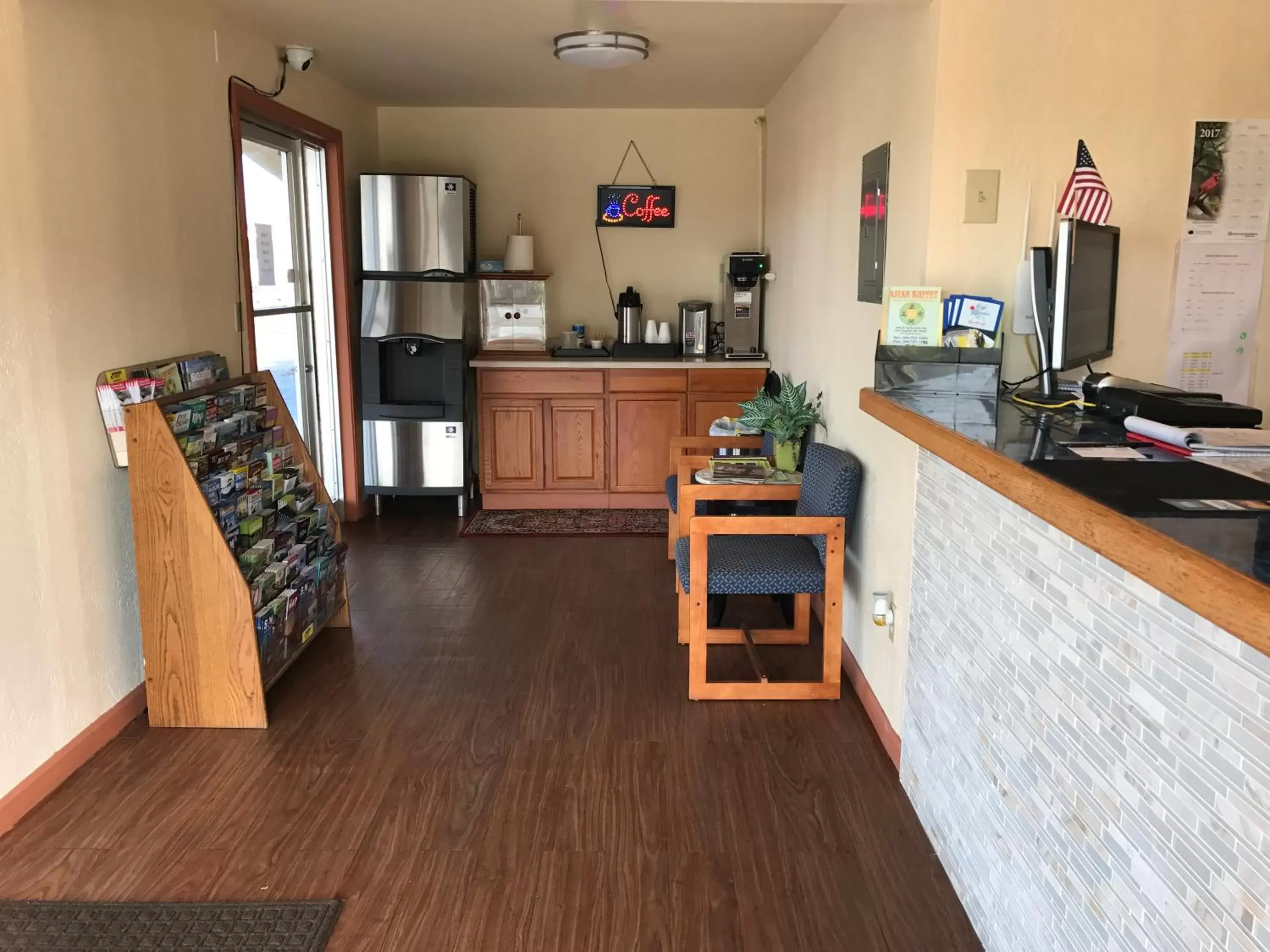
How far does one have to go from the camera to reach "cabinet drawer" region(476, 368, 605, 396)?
5477 millimetres

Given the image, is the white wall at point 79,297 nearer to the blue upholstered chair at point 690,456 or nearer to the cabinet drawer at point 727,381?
the blue upholstered chair at point 690,456

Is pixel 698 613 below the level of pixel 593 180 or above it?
below

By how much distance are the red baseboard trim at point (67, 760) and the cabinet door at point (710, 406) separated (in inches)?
131

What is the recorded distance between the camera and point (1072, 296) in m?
2.07

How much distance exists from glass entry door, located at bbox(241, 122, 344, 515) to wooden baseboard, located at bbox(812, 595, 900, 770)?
109 inches

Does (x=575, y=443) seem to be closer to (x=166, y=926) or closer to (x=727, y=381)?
(x=727, y=381)

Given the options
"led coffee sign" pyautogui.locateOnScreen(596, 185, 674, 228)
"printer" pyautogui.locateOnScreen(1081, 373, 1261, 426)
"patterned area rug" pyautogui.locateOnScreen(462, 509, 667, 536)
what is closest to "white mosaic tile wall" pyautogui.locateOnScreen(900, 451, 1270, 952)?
"printer" pyautogui.locateOnScreen(1081, 373, 1261, 426)

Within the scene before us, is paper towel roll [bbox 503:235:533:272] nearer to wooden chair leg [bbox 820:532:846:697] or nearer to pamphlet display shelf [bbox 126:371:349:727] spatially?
pamphlet display shelf [bbox 126:371:349:727]

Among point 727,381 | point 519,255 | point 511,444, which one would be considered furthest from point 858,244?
point 519,255

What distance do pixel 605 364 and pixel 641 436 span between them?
0.47 m

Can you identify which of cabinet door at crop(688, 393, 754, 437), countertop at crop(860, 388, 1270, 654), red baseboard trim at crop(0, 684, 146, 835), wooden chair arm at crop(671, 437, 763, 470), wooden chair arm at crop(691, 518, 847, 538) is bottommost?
red baseboard trim at crop(0, 684, 146, 835)

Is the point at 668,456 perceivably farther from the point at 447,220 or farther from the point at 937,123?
the point at 937,123

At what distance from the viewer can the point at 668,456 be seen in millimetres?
5562

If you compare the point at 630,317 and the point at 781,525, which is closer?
the point at 781,525
